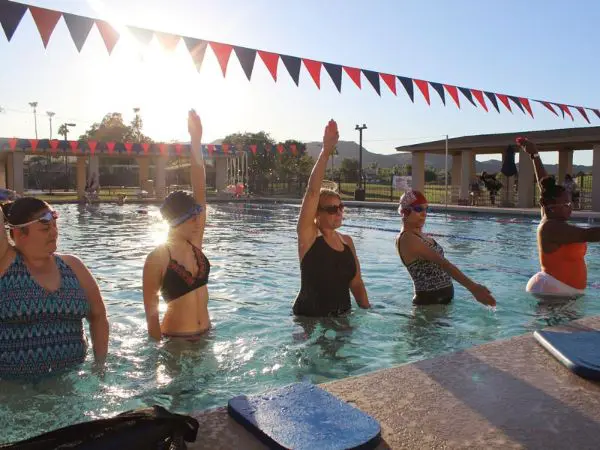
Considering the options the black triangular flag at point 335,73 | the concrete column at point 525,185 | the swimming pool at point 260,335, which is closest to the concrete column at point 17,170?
the swimming pool at point 260,335

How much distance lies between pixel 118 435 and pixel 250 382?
77.6 inches

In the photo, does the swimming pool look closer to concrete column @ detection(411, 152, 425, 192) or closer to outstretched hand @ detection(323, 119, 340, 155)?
outstretched hand @ detection(323, 119, 340, 155)

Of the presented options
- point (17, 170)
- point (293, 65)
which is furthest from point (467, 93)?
point (17, 170)

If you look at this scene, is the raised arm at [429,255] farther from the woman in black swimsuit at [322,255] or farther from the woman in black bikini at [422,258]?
the woman in black swimsuit at [322,255]

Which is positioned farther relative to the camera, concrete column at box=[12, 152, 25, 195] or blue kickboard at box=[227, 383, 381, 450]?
concrete column at box=[12, 152, 25, 195]

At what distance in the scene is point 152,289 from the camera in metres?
3.43

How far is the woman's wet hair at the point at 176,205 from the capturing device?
11.3 feet

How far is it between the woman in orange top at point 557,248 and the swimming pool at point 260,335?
185 millimetres

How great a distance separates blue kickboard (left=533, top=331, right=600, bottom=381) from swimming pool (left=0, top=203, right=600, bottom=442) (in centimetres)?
116

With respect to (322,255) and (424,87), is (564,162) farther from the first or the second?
(322,255)

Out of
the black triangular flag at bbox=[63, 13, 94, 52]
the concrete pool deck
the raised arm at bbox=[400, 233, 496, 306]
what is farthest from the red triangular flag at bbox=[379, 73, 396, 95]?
the concrete pool deck

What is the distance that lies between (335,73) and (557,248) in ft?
14.6

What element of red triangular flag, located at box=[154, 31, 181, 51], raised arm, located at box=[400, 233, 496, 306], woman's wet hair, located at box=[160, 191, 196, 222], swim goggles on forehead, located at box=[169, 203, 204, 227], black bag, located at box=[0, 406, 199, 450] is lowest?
black bag, located at box=[0, 406, 199, 450]

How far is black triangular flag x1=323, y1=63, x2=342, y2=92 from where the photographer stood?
27.8 ft
